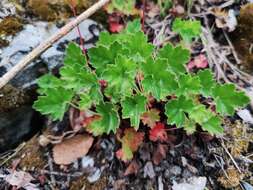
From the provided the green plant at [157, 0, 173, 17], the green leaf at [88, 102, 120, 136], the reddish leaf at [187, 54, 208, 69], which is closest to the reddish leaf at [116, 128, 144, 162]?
the green leaf at [88, 102, 120, 136]

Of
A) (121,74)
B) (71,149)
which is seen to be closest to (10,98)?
(71,149)

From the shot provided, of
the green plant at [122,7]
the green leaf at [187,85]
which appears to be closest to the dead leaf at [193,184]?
the green leaf at [187,85]

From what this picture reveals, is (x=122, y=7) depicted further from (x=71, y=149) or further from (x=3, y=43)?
(x=71, y=149)

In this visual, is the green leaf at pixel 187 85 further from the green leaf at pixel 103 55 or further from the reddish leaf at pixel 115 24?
the reddish leaf at pixel 115 24

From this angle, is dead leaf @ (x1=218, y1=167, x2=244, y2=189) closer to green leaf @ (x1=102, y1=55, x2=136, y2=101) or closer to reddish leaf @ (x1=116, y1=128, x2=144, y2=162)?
reddish leaf @ (x1=116, y1=128, x2=144, y2=162)

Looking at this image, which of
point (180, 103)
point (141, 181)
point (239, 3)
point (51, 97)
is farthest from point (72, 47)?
point (239, 3)

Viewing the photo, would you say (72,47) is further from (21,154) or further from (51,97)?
(21,154)
